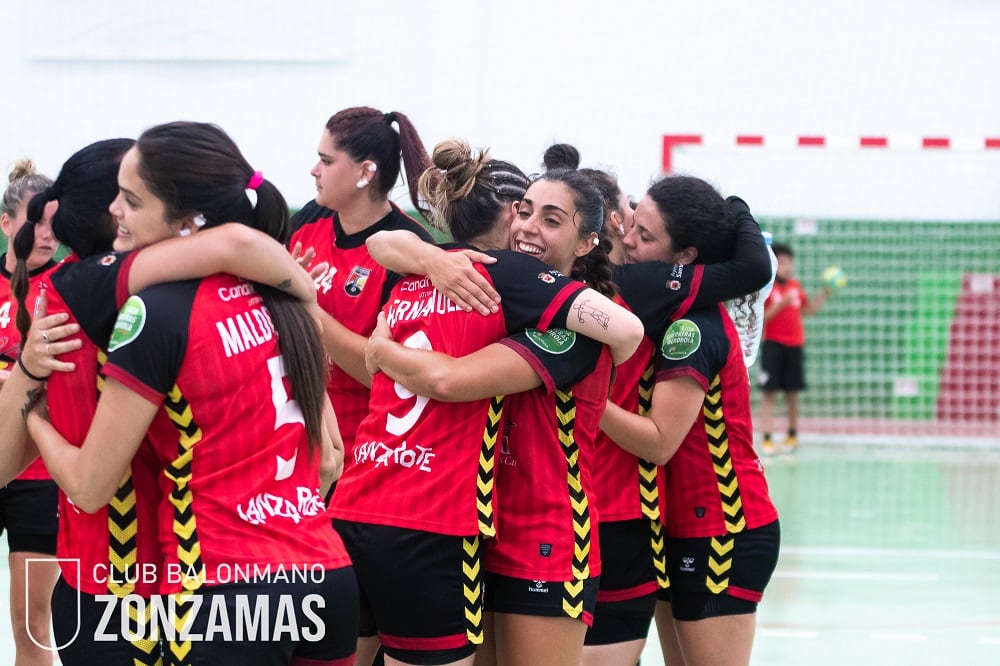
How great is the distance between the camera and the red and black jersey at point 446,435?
256 cm

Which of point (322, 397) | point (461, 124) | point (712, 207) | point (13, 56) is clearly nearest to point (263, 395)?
point (322, 397)

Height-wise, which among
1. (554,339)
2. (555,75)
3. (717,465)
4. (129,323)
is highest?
(555,75)

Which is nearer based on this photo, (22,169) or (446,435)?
(446,435)

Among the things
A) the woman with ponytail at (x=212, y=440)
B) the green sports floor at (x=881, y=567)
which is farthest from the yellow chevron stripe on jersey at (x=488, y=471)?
the green sports floor at (x=881, y=567)

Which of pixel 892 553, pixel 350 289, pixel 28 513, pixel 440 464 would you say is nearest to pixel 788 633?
pixel 892 553

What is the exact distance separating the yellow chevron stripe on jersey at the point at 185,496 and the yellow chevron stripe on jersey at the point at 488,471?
71cm

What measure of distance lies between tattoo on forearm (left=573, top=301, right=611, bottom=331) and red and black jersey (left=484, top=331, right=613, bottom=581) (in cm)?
5

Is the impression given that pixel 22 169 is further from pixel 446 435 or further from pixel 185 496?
pixel 185 496

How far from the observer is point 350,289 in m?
3.53

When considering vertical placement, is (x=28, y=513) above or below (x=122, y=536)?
below

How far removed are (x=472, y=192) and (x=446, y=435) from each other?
62cm

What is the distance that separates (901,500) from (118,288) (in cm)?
811

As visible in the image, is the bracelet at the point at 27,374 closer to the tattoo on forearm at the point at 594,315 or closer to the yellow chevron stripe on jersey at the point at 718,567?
the tattoo on forearm at the point at 594,315

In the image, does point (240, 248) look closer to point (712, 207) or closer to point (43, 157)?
point (712, 207)
